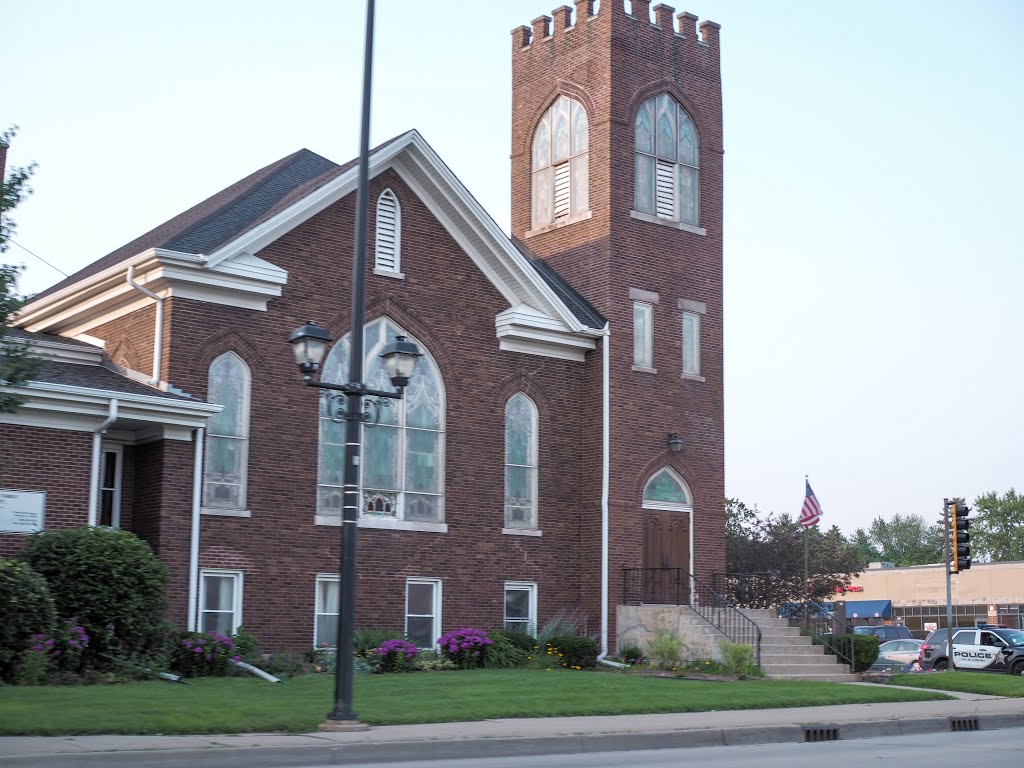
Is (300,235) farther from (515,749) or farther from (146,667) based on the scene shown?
(515,749)

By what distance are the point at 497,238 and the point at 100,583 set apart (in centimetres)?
1099

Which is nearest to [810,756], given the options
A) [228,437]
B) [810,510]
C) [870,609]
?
[228,437]

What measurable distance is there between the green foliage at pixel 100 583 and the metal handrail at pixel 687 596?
1121 cm

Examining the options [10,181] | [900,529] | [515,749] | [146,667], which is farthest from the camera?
[900,529]

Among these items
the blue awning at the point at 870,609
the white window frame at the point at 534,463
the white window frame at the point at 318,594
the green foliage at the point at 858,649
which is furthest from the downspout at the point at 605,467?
the blue awning at the point at 870,609

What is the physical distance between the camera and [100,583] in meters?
20.2

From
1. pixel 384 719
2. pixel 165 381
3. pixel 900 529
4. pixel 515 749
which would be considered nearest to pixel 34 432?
pixel 165 381

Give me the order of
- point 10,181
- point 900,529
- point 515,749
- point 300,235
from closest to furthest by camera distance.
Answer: point 515,749 < point 10,181 < point 300,235 < point 900,529

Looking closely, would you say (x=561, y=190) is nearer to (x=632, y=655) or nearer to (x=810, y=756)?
(x=632, y=655)

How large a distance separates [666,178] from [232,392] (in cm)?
1204

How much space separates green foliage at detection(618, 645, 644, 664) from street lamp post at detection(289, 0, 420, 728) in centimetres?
1285

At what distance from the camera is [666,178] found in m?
31.1

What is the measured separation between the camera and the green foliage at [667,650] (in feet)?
86.2

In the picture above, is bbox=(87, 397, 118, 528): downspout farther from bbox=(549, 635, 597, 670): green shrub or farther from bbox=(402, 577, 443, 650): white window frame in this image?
bbox=(549, 635, 597, 670): green shrub
